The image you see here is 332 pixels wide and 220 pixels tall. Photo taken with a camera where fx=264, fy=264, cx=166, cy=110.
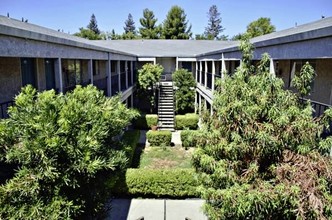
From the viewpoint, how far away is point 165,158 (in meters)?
15.2

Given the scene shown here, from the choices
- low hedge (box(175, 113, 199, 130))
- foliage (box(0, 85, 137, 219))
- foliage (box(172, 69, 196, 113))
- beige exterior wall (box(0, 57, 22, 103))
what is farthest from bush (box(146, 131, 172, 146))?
foliage (box(0, 85, 137, 219))

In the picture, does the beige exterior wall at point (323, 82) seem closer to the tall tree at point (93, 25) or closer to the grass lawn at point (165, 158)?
the grass lawn at point (165, 158)

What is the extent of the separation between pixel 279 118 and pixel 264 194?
1351 mm

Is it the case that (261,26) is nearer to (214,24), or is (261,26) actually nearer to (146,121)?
(214,24)

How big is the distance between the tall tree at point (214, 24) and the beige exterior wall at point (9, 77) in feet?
245

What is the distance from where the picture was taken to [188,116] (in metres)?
21.5

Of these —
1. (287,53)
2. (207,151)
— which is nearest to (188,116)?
(287,53)

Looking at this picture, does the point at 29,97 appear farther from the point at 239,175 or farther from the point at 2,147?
the point at 239,175

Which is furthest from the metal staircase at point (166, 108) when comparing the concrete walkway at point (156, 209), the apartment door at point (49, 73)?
the concrete walkway at point (156, 209)

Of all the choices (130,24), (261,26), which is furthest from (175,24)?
(130,24)

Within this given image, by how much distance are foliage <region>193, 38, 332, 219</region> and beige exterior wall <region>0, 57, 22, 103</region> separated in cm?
683

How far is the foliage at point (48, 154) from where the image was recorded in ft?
15.2

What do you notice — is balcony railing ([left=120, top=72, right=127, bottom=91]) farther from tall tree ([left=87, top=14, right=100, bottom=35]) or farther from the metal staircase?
tall tree ([left=87, top=14, right=100, bottom=35])

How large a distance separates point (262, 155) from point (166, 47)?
29.9m
